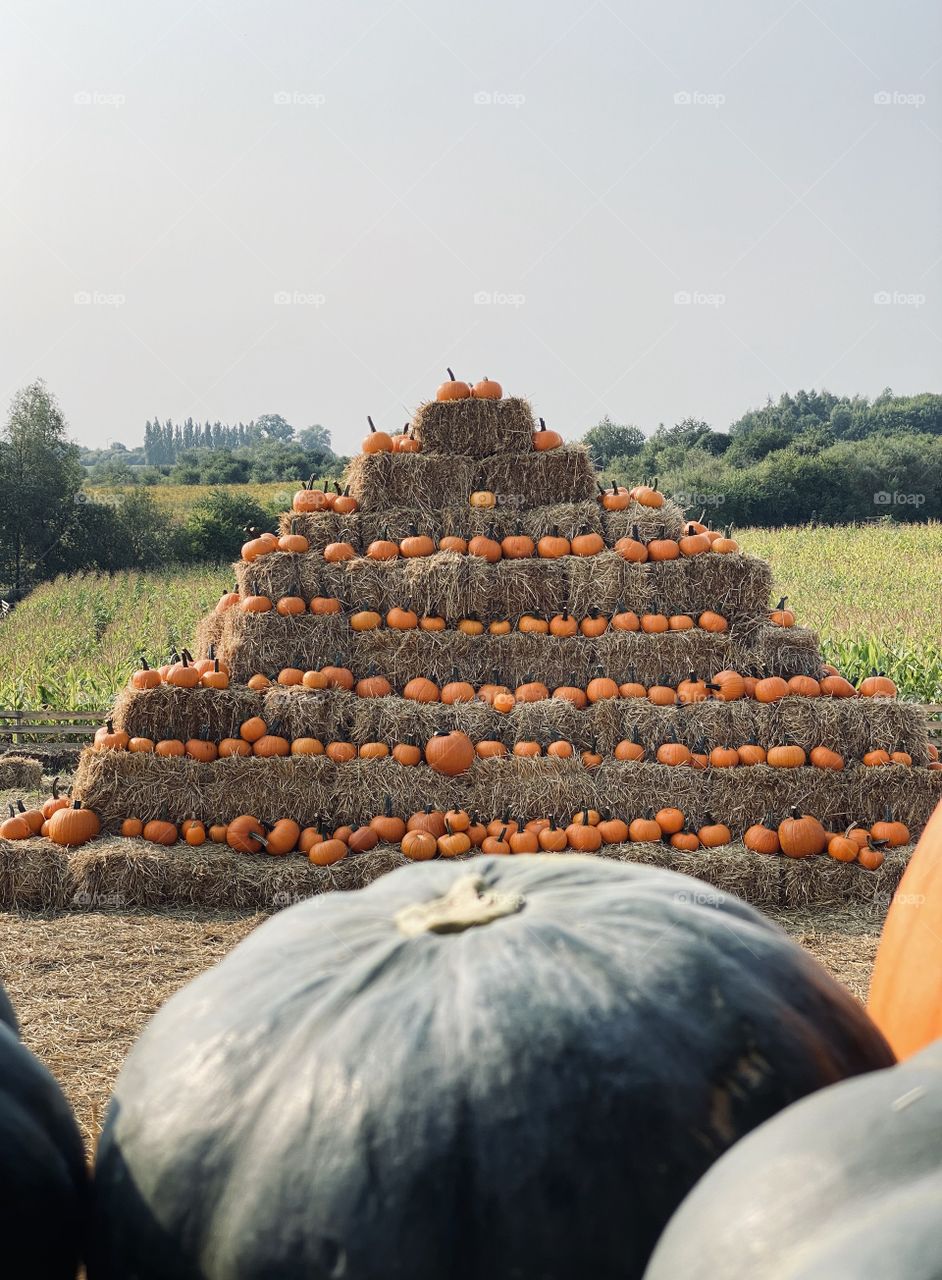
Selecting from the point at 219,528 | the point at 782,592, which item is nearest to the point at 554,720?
the point at 782,592

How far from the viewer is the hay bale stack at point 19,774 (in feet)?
33.9

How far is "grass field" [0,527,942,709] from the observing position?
44.4 ft

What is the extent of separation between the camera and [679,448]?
44594mm

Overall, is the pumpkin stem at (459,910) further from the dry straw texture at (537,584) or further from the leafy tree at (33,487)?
the leafy tree at (33,487)

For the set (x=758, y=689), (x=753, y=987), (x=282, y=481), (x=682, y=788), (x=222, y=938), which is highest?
(x=282, y=481)

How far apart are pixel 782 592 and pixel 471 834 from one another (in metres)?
18.8

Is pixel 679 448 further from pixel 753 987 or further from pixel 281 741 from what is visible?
pixel 753 987

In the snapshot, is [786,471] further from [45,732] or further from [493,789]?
[493,789]

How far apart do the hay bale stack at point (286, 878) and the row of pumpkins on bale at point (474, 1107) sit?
586cm

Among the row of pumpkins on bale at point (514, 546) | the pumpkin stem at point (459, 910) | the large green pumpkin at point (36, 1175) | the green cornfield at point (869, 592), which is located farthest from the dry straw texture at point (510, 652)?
the large green pumpkin at point (36, 1175)

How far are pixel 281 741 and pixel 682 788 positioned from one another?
276 cm

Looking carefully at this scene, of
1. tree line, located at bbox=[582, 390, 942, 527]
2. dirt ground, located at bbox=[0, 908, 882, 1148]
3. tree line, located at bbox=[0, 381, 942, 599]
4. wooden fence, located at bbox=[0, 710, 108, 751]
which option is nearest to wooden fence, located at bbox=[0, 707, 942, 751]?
wooden fence, located at bbox=[0, 710, 108, 751]

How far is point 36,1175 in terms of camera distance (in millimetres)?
1156

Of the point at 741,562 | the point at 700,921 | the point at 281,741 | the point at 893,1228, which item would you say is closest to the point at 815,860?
the point at 741,562
